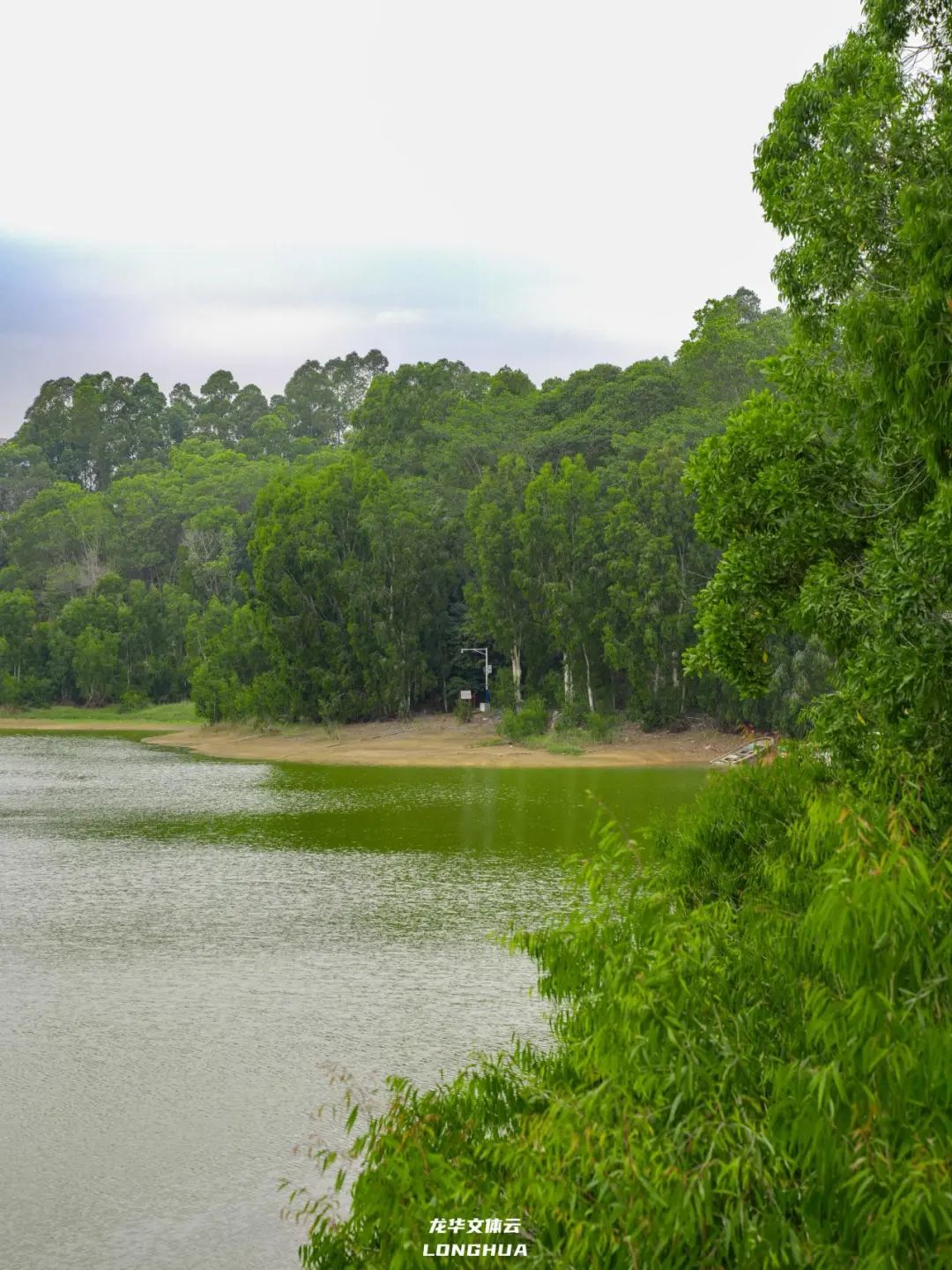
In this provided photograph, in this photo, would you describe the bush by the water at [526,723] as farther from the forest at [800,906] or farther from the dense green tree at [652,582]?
the forest at [800,906]

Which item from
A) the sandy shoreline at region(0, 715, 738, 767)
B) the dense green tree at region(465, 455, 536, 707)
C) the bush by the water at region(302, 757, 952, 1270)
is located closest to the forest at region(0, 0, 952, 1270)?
the bush by the water at region(302, 757, 952, 1270)

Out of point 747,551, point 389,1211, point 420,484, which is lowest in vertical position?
point 389,1211

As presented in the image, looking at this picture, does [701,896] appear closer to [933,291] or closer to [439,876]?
[933,291]

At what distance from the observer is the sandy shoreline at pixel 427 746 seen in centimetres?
4275

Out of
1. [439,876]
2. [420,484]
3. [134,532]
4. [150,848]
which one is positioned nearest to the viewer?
[439,876]

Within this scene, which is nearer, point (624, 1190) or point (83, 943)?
point (624, 1190)

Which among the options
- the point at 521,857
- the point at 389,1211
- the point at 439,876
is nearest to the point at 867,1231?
the point at 389,1211

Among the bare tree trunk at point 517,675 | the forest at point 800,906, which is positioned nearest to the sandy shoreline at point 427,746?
the bare tree trunk at point 517,675

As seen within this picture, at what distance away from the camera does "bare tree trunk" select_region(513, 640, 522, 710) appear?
165ft

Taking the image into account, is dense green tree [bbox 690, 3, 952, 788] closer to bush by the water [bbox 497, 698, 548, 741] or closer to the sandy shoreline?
the sandy shoreline

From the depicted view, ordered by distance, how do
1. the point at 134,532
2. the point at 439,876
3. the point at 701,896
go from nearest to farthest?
the point at 701,896, the point at 439,876, the point at 134,532

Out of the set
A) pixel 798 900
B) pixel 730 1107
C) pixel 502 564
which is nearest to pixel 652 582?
pixel 502 564

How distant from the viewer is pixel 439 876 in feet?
68.1

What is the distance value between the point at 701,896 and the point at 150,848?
16.5 m
